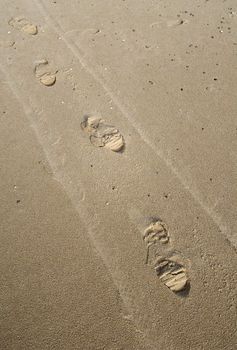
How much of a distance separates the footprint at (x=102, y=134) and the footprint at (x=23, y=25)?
4.61 feet

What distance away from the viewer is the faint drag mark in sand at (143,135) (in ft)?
7.87

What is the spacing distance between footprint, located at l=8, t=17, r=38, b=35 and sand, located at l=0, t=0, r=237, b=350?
18 mm

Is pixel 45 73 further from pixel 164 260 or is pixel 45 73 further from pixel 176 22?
pixel 164 260

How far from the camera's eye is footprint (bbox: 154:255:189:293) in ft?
7.04

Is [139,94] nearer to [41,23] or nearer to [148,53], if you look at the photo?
[148,53]

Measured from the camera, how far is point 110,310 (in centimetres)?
206

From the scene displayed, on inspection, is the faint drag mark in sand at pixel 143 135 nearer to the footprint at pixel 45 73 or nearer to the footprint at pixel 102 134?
the footprint at pixel 102 134

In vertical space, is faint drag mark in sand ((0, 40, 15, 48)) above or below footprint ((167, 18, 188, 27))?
above

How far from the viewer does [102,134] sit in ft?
9.18

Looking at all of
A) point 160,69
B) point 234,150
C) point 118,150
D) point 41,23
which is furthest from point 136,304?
point 41,23

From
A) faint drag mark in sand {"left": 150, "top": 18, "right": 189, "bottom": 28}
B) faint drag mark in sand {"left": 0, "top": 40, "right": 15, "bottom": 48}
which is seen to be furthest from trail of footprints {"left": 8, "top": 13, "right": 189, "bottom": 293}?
faint drag mark in sand {"left": 150, "top": 18, "right": 189, "bottom": 28}

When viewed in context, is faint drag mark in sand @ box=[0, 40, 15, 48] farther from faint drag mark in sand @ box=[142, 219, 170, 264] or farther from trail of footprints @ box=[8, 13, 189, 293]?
faint drag mark in sand @ box=[142, 219, 170, 264]

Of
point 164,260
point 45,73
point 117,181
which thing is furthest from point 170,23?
point 164,260

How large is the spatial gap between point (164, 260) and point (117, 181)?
2.19 ft
